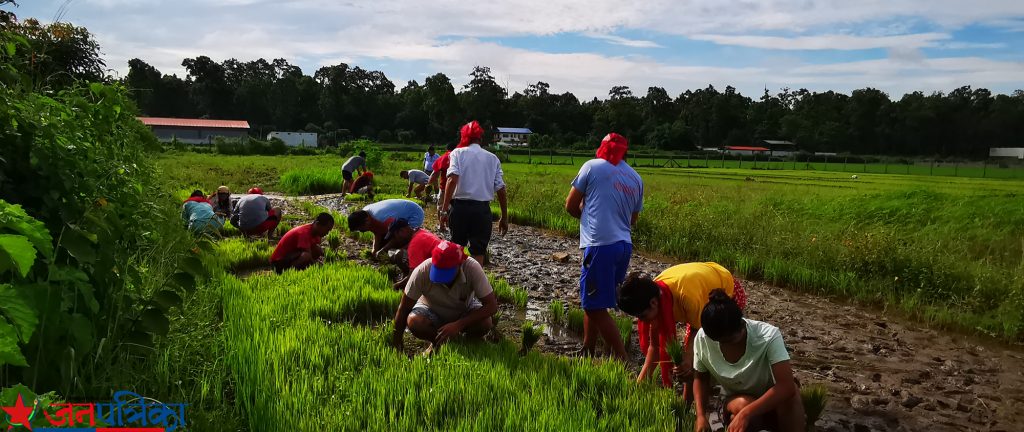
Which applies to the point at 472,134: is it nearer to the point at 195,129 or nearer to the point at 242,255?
the point at 242,255

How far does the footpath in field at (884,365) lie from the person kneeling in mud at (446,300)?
1626 mm

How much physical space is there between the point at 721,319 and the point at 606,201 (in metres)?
1.47

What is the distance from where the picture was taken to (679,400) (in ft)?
11.0

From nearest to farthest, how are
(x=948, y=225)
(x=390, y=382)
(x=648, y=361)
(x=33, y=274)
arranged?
(x=33, y=274), (x=390, y=382), (x=648, y=361), (x=948, y=225)

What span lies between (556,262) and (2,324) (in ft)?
22.6

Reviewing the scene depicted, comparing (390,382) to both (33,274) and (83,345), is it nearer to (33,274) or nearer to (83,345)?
(83,345)

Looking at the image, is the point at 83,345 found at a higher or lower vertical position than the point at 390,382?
higher

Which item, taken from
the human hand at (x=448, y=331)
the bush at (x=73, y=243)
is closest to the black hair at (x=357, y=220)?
the human hand at (x=448, y=331)

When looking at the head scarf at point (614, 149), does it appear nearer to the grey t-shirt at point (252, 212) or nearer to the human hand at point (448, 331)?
the human hand at point (448, 331)

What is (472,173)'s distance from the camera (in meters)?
5.30

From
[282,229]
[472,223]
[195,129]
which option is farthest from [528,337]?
[195,129]

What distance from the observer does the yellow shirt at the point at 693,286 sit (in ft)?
11.0

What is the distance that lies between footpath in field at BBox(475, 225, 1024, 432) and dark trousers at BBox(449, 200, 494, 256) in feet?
2.84

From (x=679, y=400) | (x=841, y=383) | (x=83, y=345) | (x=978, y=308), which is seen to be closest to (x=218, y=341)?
(x=83, y=345)
